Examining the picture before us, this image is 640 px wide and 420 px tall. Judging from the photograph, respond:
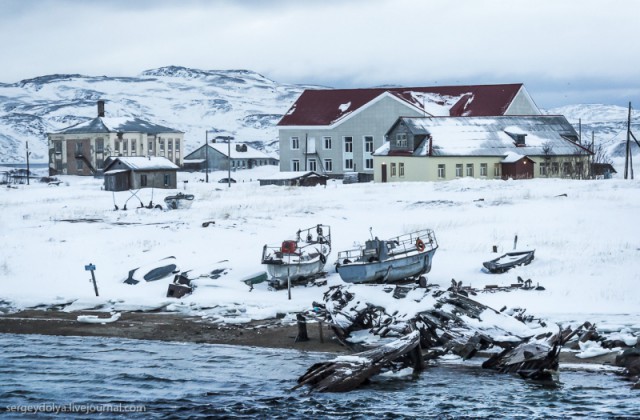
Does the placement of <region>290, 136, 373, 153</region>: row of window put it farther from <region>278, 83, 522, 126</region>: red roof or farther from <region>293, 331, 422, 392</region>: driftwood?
<region>293, 331, 422, 392</region>: driftwood

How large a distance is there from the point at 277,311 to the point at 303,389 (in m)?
6.19

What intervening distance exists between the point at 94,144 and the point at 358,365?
76.2 m

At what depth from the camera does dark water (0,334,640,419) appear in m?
17.2

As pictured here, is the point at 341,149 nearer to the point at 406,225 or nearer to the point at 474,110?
the point at 474,110

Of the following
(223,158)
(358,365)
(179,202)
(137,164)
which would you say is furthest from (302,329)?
(223,158)

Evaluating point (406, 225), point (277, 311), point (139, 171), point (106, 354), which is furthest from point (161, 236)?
point (139, 171)

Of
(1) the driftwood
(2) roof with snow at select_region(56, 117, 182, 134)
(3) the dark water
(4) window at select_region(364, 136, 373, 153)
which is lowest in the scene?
(3) the dark water

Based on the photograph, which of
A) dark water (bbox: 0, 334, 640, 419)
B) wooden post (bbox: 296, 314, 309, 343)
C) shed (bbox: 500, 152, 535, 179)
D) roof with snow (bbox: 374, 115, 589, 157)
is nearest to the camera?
dark water (bbox: 0, 334, 640, 419)

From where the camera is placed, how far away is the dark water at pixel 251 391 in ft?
56.4

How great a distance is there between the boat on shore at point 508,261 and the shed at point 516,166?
31450mm

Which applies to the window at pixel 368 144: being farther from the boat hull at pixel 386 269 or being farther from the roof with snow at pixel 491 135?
the boat hull at pixel 386 269

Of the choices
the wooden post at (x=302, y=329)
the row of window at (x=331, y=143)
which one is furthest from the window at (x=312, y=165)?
the wooden post at (x=302, y=329)

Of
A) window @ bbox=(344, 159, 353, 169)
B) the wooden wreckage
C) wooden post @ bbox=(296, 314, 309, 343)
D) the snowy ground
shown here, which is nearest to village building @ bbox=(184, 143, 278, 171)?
window @ bbox=(344, 159, 353, 169)

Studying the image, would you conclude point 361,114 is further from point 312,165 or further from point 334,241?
point 334,241
